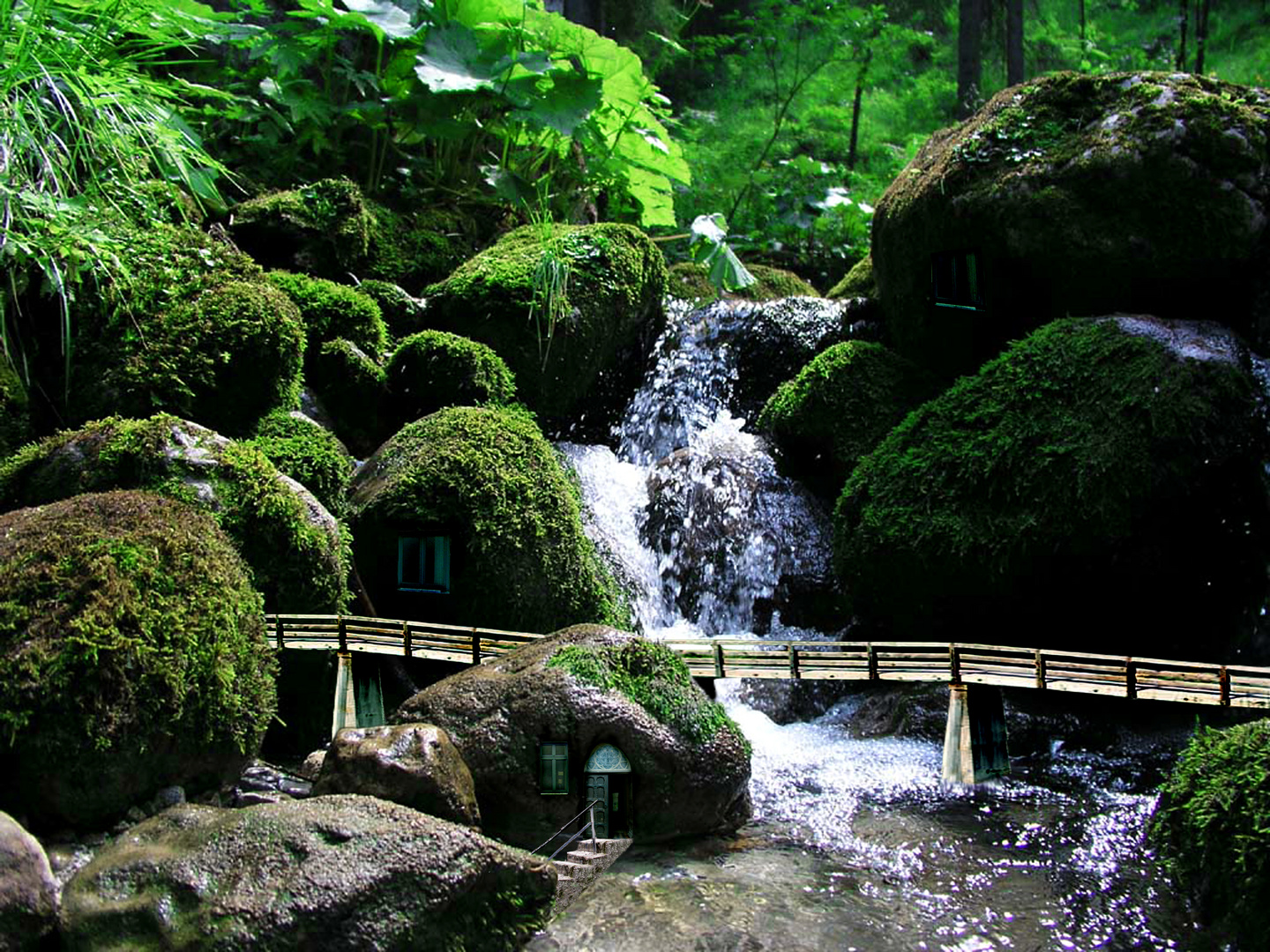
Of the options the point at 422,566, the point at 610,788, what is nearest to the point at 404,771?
the point at 610,788

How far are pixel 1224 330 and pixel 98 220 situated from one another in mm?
8679

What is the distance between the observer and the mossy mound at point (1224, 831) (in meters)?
5.35

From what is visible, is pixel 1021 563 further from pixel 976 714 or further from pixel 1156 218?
pixel 1156 218

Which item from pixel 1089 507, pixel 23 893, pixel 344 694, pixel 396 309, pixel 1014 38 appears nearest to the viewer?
pixel 23 893

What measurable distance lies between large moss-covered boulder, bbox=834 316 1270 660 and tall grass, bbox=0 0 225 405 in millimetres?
6204

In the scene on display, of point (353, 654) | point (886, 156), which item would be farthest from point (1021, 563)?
point (886, 156)

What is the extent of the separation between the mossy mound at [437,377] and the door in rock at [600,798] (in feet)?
15.5

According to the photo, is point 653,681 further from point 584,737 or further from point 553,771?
point 553,771

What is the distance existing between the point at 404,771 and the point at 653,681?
156cm

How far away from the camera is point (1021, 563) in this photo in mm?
9250

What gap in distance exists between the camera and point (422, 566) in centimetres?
893

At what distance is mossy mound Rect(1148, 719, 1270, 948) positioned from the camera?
5352mm

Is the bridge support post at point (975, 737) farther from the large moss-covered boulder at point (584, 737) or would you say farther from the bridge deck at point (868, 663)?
the large moss-covered boulder at point (584, 737)

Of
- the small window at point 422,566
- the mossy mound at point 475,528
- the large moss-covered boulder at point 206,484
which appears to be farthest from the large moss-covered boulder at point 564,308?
the large moss-covered boulder at point 206,484
